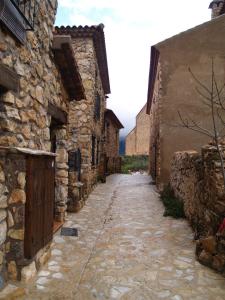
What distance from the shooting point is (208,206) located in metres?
5.02

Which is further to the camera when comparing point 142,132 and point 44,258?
point 142,132

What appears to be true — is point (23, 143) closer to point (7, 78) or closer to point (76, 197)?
point (7, 78)

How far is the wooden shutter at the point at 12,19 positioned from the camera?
3268 millimetres

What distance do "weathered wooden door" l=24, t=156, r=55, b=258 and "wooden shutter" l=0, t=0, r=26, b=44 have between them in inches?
63.0

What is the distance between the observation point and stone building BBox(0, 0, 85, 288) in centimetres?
350

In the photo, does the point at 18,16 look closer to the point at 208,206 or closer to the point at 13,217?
the point at 13,217

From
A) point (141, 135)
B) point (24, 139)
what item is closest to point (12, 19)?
point (24, 139)

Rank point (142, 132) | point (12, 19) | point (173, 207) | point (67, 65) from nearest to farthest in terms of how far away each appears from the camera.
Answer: point (12, 19)
point (67, 65)
point (173, 207)
point (142, 132)

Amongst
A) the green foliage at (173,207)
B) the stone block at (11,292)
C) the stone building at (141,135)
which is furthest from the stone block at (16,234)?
the stone building at (141,135)

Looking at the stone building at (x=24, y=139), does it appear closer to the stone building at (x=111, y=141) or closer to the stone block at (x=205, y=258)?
the stone block at (x=205, y=258)

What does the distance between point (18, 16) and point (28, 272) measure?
3.29 meters

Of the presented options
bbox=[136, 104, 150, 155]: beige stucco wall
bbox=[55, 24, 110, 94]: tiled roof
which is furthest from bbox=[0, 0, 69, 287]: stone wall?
bbox=[136, 104, 150, 155]: beige stucco wall

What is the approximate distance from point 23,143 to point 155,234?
3.49 metres

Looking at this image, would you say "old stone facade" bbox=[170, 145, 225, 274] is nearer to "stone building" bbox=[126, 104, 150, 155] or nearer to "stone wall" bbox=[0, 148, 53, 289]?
"stone wall" bbox=[0, 148, 53, 289]
